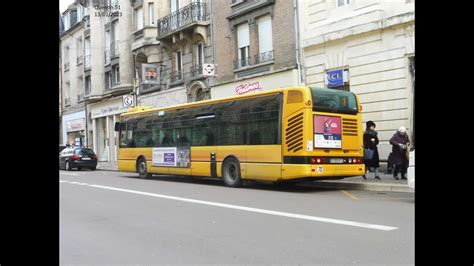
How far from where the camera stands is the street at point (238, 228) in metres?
6.00

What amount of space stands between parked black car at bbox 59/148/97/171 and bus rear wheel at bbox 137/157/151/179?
944cm

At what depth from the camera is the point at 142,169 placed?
20141 mm

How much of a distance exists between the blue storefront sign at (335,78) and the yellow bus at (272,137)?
5.03 m

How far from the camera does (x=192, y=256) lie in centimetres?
602

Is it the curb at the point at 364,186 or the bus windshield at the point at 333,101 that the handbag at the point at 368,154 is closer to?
the curb at the point at 364,186

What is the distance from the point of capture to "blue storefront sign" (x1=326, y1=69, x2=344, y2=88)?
19.5 metres

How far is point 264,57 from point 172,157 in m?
7.46

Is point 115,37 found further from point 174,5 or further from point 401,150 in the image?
point 401,150

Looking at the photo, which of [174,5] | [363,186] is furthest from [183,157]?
[174,5]

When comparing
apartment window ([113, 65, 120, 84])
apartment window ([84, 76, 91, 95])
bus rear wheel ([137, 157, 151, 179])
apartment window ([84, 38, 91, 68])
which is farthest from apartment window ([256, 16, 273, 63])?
apartment window ([84, 76, 91, 95])

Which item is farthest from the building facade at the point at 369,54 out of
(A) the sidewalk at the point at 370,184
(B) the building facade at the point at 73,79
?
(B) the building facade at the point at 73,79

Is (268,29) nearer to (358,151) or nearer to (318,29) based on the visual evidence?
(318,29)

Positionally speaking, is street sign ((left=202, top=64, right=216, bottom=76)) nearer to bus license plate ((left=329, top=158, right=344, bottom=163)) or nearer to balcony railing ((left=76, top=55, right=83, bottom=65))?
bus license plate ((left=329, top=158, right=344, bottom=163))
